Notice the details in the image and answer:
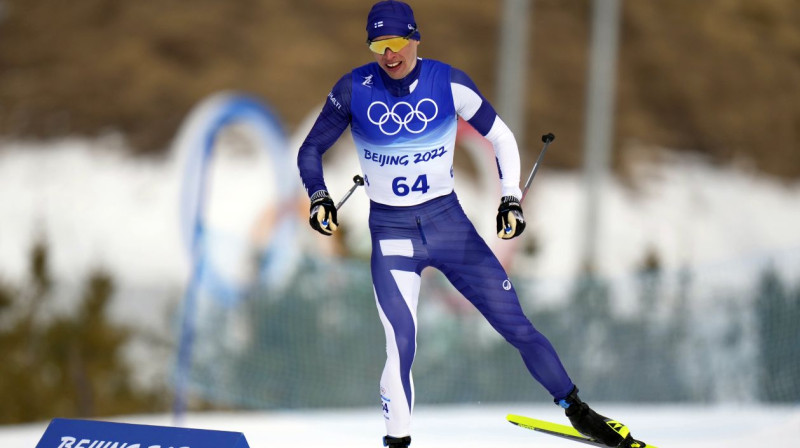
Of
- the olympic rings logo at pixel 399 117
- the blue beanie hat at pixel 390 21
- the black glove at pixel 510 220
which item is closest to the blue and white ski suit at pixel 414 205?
the olympic rings logo at pixel 399 117

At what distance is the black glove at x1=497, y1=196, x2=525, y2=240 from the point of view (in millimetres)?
5770

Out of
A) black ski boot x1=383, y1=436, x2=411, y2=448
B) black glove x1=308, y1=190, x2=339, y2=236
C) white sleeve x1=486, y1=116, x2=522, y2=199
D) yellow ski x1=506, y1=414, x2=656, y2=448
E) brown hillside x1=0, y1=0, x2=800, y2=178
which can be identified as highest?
brown hillside x1=0, y1=0, x2=800, y2=178

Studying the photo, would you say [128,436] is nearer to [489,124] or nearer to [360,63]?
[489,124]

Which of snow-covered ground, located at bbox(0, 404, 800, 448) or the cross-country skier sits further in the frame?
snow-covered ground, located at bbox(0, 404, 800, 448)

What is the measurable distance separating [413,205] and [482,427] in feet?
17.8

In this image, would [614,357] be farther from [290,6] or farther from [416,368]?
[290,6]

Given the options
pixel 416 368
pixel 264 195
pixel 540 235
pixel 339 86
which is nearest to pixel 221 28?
pixel 264 195

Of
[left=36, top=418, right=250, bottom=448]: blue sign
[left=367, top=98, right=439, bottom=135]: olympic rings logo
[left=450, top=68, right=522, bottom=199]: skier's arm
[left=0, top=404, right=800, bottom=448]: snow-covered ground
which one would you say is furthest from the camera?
[left=0, top=404, right=800, bottom=448]: snow-covered ground

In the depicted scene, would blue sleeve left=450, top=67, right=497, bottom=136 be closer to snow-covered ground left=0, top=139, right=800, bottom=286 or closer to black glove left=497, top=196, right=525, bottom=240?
black glove left=497, top=196, right=525, bottom=240

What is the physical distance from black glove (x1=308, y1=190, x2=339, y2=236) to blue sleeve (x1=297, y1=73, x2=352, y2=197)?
121 mm

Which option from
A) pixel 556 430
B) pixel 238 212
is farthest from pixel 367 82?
pixel 238 212

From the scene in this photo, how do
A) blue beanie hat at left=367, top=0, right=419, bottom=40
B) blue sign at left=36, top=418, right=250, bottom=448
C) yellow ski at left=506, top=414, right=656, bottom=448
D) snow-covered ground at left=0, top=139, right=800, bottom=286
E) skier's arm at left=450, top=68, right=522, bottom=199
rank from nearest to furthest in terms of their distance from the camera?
blue sign at left=36, top=418, right=250, bottom=448 < blue beanie hat at left=367, top=0, right=419, bottom=40 < skier's arm at left=450, top=68, right=522, bottom=199 < yellow ski at left=506, top=414, right=656, bottom=448 < snow-covered ground at left=0, top=139, right=800, bottom=286

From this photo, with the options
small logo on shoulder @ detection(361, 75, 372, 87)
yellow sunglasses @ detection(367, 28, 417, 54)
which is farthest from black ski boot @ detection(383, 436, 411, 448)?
yellow sunglasses @ detection(367, 28, 417, 54)

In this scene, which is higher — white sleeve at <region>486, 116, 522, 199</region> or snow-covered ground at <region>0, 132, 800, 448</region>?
snow-covered ground at <region>0, 132, 800, 448</region>
